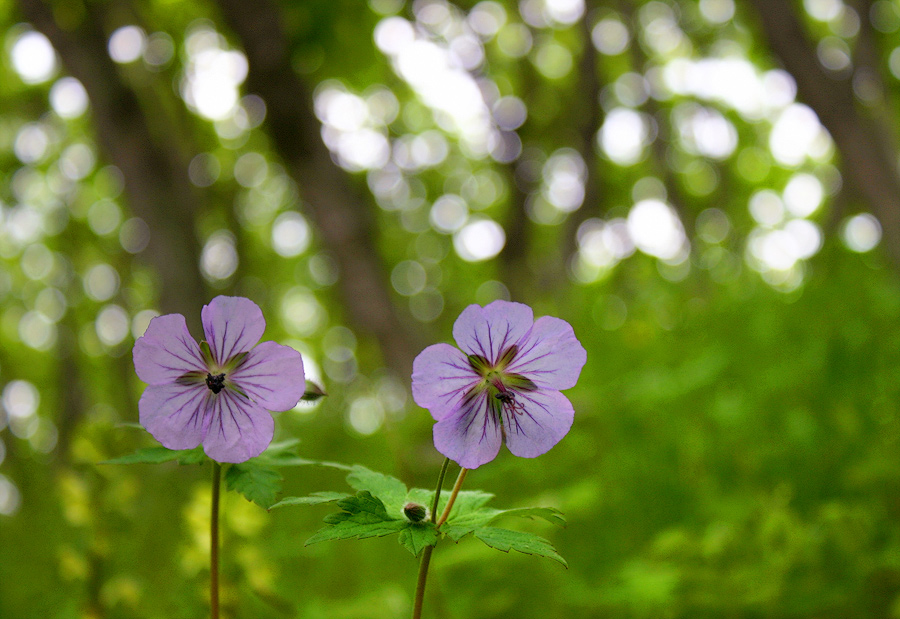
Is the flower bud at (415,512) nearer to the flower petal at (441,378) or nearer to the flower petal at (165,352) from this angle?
the flower petal at (441,378)

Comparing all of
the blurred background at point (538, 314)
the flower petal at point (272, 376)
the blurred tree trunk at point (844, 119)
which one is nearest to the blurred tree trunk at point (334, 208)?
the blurred background at point (538, 314)

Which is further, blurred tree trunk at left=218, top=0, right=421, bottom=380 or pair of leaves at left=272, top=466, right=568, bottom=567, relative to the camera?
blurred tree trunk at left=218, top=0, right=421, bottom=380

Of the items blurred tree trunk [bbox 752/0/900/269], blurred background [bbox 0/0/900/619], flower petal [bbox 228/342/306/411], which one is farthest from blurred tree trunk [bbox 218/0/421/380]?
flower petal [bbox 228/342/306/411]

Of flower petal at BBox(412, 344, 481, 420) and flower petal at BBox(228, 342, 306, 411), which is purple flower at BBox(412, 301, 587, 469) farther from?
flower petal at BBox(228, 342, 306, 411)

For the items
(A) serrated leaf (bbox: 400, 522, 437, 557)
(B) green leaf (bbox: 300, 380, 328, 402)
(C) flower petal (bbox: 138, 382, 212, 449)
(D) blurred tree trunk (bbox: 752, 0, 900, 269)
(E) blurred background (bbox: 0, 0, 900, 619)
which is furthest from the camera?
(D) blurred tree trunk (bbox: 752, 0, 900, 269)

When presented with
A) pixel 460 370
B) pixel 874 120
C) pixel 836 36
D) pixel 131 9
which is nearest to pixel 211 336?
pixel 460 370

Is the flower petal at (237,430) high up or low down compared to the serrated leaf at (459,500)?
up
